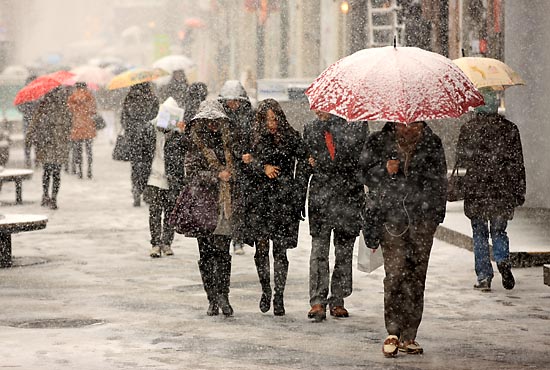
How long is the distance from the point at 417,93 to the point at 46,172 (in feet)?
43.4

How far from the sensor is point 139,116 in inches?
688

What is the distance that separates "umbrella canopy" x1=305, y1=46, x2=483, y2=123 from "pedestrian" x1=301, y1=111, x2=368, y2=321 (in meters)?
1.23

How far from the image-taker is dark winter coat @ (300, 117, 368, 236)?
1120 cm

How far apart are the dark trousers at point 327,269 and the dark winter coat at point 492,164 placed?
5.42ft

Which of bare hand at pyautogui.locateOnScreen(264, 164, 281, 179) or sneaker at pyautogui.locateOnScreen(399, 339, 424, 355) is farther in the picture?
bare hand at pyautogui.locateOnScreen(264, 164, 281, 179)

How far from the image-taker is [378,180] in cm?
984

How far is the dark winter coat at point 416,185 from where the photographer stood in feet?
31.9

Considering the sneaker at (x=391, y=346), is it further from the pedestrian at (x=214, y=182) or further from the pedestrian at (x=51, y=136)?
the pedestrian at (x=51, y=136)

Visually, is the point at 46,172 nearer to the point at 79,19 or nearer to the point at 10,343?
the point at 10,343

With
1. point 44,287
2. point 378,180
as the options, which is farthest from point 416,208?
point 44,287

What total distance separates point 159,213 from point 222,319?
430 cm

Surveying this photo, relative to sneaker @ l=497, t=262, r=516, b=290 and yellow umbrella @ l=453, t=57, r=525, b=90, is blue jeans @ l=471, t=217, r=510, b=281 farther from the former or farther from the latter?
yellow umbrella @ l=453, t=57, r=525, b=90

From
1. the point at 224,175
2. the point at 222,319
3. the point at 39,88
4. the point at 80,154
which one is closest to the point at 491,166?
the point at 224,175

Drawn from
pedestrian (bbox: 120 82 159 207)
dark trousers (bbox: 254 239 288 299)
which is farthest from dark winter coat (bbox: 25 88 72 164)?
dark trousers (bbox: 254 239 288 299)
